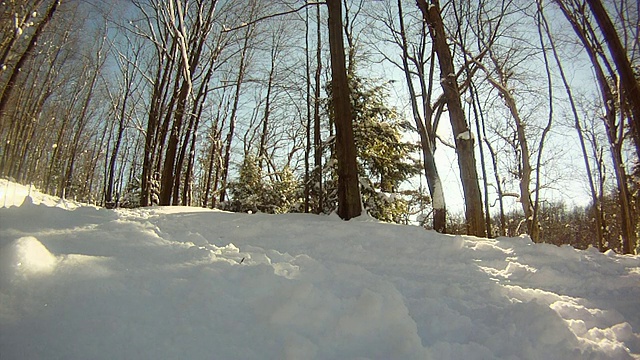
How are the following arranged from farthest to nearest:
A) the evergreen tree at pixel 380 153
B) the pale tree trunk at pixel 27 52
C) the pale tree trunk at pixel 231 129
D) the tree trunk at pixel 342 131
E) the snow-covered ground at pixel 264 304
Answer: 1. the pale tree trunk at pixel 231 129
2. the pale tree trunk at pixel 27 52
3. the evergreen tree at pixel 380 153
4. the tree trunk at pixel 342 131
5. the snow-covered ground at pixel 264 304

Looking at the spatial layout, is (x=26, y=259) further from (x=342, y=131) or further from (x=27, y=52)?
(x=27, y=52)

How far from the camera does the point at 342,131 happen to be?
20.8ft

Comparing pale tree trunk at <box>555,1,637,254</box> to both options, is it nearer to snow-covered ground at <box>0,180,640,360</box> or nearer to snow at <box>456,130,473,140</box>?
snow at <box>456,130,473,140</box>

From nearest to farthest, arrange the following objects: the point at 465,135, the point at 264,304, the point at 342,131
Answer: the point at 264,304, the point at 342,131, the point at 465,135

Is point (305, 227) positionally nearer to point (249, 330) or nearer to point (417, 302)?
point (417, 302)

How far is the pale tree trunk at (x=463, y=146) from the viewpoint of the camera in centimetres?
675

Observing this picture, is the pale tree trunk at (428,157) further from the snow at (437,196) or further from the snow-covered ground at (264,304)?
the snow-covered ground at (264,304)

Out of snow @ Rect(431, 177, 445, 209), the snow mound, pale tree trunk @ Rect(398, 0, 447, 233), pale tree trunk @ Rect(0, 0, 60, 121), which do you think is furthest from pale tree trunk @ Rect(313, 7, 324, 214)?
pale tree trunk @ Rect(0, 0, 60, 121)

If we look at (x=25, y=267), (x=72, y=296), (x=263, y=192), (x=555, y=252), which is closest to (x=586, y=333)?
(x=555, y=252)

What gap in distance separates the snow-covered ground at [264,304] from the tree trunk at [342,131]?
299cm

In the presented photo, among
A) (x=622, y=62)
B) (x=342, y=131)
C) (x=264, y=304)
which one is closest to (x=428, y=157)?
(x=342, y=131)

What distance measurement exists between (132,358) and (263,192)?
38.3 feet

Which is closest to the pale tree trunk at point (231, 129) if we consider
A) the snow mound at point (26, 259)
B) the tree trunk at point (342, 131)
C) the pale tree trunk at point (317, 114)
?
the pale tree trunk at point (317, 114)

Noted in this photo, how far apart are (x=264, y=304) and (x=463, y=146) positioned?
634 centimetres
